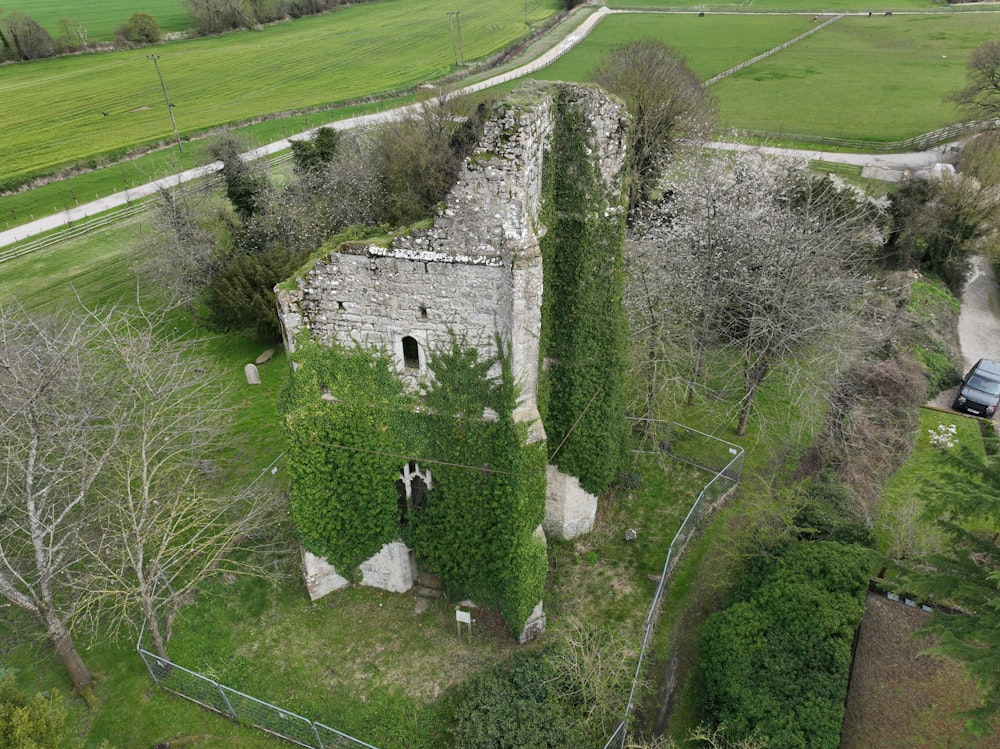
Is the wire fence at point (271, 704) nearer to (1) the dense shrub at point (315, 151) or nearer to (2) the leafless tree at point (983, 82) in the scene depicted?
(1) the dense shrub at point (315, 151)

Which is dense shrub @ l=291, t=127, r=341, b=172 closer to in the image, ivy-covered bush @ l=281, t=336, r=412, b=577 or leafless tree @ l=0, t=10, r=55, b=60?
ivy-covered bush @ l=281, t=336, r=412, b=577

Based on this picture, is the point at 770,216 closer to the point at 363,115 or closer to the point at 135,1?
the point at 363,115

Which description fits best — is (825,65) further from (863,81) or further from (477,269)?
(477,269)

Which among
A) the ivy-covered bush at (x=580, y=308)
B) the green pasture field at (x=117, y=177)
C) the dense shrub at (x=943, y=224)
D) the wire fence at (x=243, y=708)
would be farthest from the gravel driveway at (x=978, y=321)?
the green pasture field at (x=117, y=177)

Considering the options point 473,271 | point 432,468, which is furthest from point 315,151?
point 473,271

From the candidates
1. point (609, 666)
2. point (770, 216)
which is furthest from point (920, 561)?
point (770, 216)
